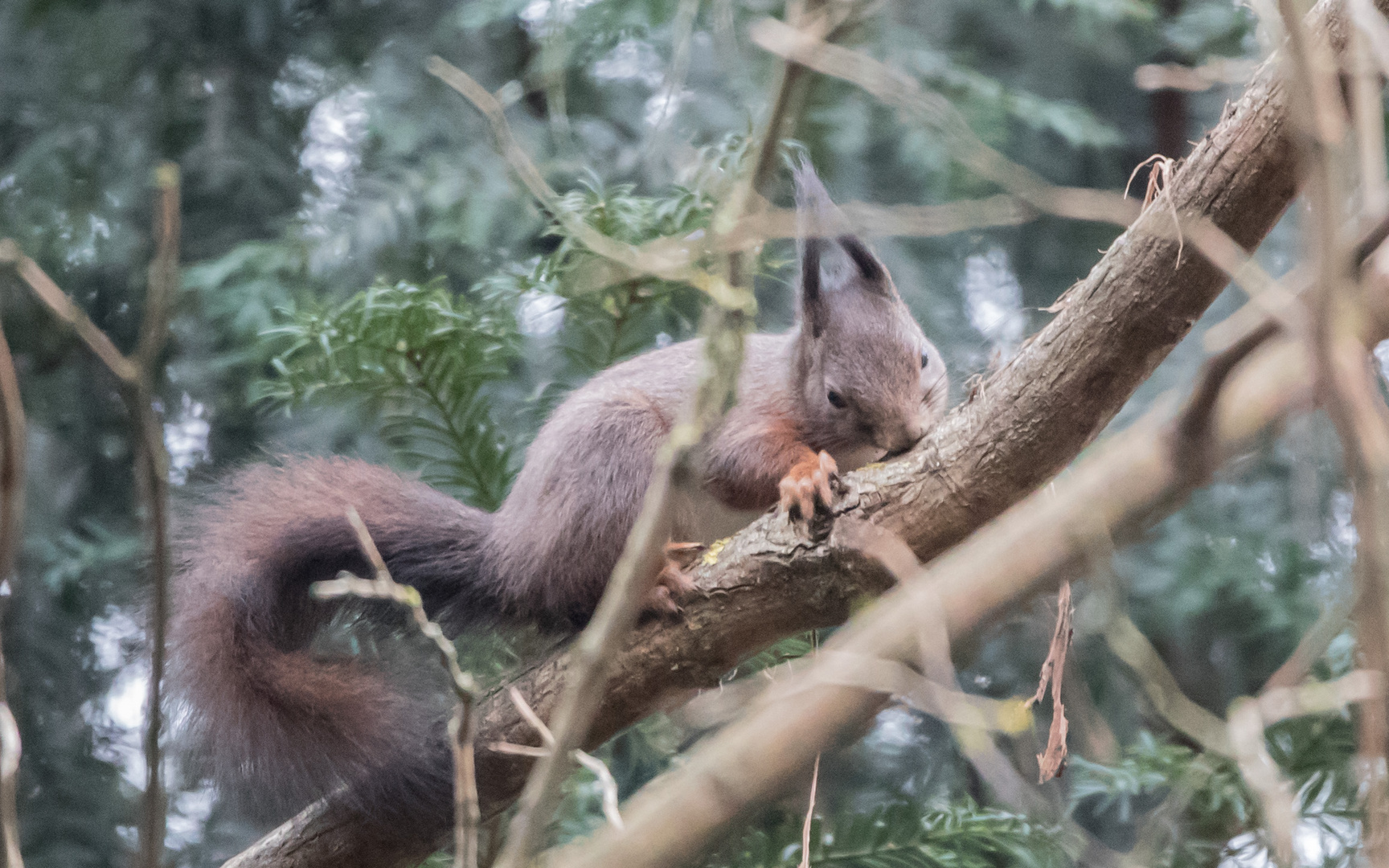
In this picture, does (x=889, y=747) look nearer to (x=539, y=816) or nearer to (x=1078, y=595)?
(x=1078, y=595)

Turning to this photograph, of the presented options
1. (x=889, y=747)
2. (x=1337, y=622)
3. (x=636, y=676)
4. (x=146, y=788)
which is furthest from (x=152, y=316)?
(x=889, y=747)

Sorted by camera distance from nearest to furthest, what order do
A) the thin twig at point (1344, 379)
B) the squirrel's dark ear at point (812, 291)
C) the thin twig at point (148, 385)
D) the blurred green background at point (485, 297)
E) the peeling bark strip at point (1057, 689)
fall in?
the thin twig at point (1344, 379), the thin twig at point (148, 385), the peeling bark strip at point (1057, 689), the squirrel's dark ear at point (812, 291), the blurred green background at point (485, 297)

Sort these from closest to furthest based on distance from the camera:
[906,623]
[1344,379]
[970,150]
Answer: [1344,379], [906,623], [970,150]

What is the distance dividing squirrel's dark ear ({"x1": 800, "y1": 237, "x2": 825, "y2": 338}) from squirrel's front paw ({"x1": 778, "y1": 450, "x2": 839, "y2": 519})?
0.43 metres

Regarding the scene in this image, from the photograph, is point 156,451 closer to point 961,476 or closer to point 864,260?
point 961,476

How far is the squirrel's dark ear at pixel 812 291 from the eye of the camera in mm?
2217

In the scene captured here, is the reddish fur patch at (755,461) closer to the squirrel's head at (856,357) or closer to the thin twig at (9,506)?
the squirrel's head at (856,357)

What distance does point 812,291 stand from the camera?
2.24 metres

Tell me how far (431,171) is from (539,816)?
95.2 inches

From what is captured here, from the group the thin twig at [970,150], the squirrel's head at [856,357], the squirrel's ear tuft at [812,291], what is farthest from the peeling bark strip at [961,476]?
the squirrel's ear tuft at [812,291]

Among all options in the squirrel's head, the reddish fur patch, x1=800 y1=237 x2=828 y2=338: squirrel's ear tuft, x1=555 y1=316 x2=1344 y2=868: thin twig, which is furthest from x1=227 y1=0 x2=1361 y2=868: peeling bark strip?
x1=555 y1=316 x2=1344 y2=868: thin twig

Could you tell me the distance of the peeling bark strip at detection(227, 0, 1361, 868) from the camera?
4.91ft

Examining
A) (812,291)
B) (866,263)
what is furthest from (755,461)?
(866,263)

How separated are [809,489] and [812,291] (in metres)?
0.57
